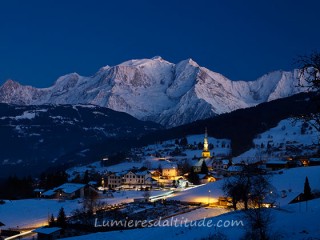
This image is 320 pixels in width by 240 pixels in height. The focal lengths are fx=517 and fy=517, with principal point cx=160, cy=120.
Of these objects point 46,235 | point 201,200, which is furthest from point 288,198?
point 46,235

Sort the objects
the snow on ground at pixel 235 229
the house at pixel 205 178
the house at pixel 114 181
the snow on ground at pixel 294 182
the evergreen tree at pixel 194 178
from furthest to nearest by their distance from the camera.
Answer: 1. the house at pixel 114 181
2. the evergreen tree at pixel 194 178
3. the house at pixel 205 178
4. the snow on ground at pixel 294 182
5. the snow on ground at pixel 235 229

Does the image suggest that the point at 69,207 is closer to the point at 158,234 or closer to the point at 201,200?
the point at 201,200

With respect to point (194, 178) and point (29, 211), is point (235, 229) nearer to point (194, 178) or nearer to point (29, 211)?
point (29, 211)

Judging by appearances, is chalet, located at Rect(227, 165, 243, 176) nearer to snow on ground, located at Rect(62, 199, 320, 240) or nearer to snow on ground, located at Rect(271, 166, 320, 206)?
snow on ground, located at Rect(271, 166, 320, 206)

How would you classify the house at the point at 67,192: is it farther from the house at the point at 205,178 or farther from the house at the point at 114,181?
the house at the point at 205,178

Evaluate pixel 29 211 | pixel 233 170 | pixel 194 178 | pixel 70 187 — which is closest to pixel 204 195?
pixel 29 211

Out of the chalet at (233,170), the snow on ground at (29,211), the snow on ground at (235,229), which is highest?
the snow on ground at (235,229)

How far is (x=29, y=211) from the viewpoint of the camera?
75812 millimetres

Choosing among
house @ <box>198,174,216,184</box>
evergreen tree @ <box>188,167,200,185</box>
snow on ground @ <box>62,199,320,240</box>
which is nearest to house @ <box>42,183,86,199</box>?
evergreen tree @ <box>188,167,200,185</box>

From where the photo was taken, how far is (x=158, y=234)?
2923 cm

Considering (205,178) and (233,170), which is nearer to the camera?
(205,178)

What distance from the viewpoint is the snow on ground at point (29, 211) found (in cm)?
6341

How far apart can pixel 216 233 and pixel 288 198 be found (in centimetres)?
3471

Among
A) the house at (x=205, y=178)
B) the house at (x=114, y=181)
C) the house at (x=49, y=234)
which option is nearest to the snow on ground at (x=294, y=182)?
the house at (x=49, y=234)
